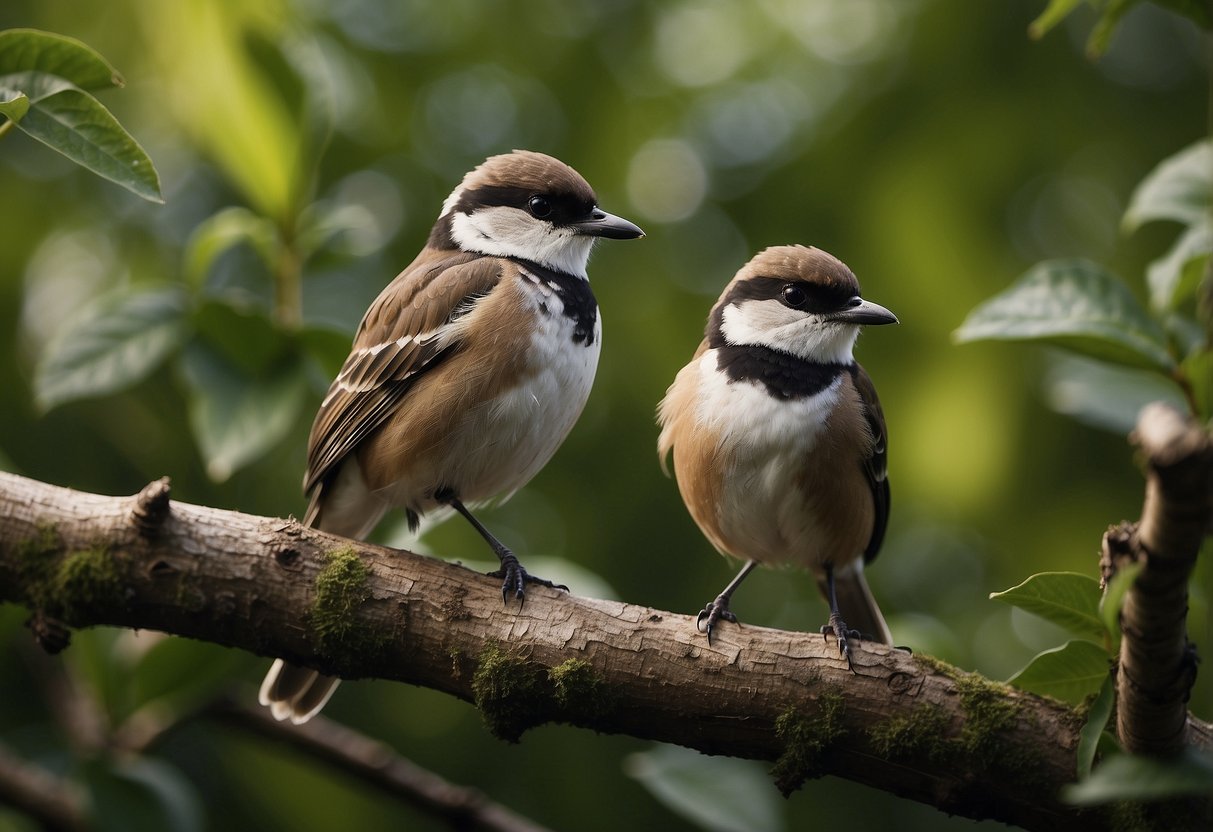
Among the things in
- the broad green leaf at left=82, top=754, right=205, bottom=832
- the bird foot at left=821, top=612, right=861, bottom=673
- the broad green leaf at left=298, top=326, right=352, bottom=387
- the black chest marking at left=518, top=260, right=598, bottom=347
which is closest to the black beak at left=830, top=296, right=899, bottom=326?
the black chest marking at left=518, top=260, right=598, bottom=347

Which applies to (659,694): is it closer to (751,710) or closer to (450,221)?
(751,710)

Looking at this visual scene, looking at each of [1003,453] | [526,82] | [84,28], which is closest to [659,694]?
[1003,453]

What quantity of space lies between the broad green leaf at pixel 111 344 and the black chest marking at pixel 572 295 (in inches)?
48.2

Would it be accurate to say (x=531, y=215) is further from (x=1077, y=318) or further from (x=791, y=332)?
(x=1077, y=318)

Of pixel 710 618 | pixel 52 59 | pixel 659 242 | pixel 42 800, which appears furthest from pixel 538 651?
pixel 659 242

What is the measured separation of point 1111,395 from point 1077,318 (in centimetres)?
102

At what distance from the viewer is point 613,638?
129 inches

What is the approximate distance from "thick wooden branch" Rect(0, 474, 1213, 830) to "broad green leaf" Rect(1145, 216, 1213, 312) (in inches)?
48.7

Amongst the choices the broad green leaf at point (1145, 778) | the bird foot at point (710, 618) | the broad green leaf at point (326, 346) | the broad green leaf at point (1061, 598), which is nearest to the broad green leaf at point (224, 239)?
the broad green leaf at point (326, 346)

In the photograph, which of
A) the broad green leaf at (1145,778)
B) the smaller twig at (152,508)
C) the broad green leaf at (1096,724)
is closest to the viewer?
the broad green leaf at (1145,778)

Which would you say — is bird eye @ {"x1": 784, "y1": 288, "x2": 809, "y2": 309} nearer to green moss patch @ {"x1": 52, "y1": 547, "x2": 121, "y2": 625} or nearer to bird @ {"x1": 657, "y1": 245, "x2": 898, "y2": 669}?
bird @ {"x1": 657, "y1": 245, "x2": 898, "y2": 669}

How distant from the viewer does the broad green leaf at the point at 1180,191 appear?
355 cm

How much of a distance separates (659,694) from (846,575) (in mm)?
1884

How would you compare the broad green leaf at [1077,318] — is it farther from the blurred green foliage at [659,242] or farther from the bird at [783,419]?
the blurred green foliage at [659,242]
